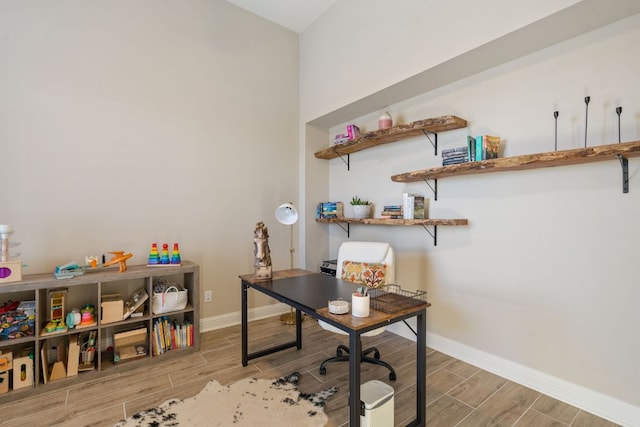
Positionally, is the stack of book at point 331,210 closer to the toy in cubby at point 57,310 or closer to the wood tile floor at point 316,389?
the wood tile floor at point 316,389

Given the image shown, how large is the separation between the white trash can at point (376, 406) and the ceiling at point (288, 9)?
3.69 meters

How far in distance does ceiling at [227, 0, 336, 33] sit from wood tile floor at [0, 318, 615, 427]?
3.58 meters

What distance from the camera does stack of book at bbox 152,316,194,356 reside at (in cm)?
253

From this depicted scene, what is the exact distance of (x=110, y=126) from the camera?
2.64 m

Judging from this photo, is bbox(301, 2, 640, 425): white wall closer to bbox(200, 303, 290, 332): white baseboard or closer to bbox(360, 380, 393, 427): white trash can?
bbox(360, 380, 393, 427): white trash can

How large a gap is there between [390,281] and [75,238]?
2.63 metres

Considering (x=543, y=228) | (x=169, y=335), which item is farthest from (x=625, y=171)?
(x=169, y=335)

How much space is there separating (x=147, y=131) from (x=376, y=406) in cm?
290

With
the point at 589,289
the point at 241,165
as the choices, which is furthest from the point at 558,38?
the point at 241,165

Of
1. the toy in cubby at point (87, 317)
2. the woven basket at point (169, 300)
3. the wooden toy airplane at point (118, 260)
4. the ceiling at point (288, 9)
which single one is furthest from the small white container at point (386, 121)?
the toy in cubby at point (87, 317)

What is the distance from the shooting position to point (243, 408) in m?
1.87

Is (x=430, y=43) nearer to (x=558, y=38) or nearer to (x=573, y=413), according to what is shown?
(x=558, y=38)

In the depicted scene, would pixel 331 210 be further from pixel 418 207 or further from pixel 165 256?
pixel 165 256

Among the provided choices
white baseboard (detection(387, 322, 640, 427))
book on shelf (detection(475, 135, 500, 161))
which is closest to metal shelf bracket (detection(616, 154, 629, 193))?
book on shelf (detection(475, 135, 500, 161))
